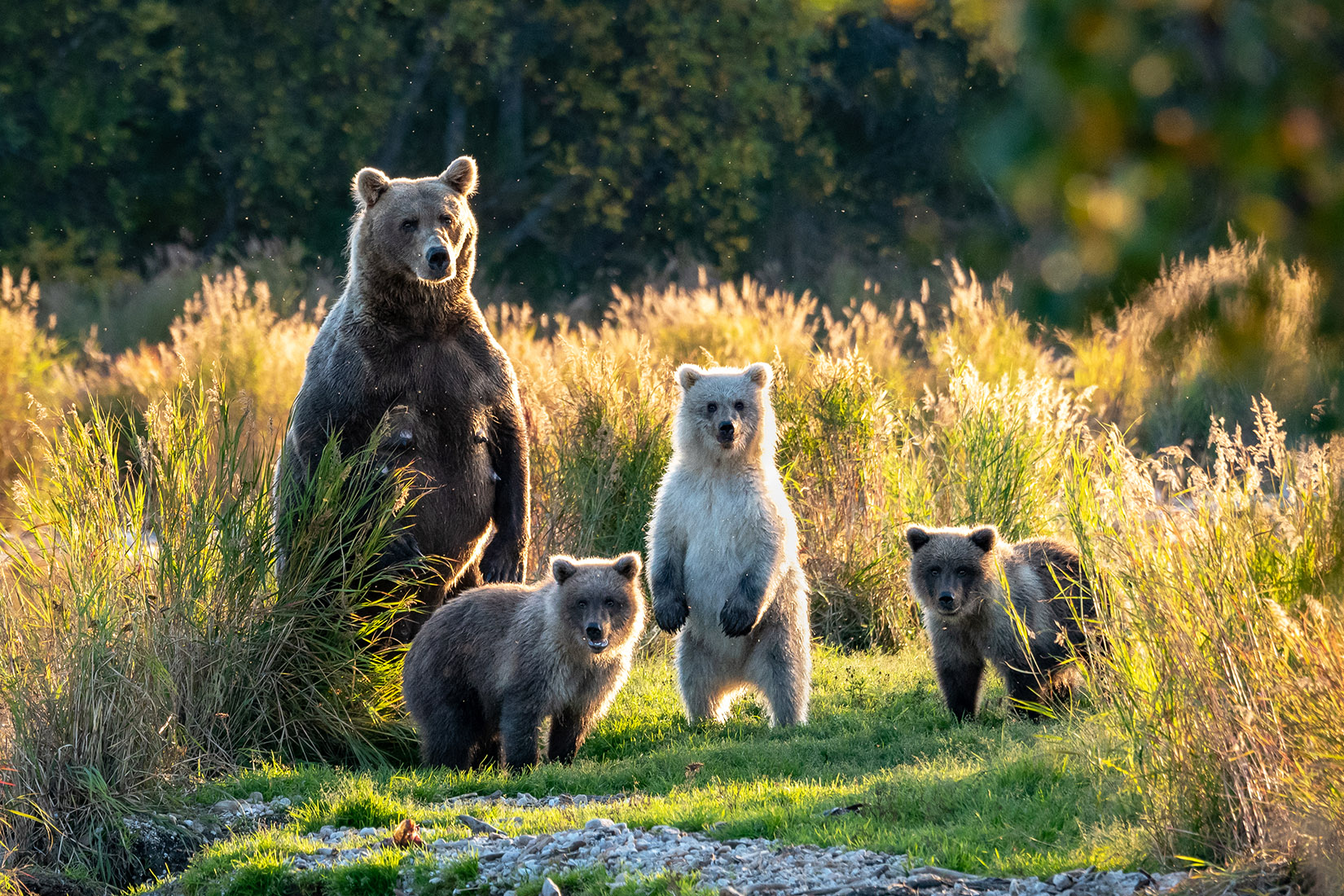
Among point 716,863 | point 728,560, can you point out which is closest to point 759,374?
point 728,560

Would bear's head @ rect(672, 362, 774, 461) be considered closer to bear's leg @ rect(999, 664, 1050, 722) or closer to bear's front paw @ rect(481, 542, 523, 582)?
bear's front paw @ rect(481, 542, 523, 582)

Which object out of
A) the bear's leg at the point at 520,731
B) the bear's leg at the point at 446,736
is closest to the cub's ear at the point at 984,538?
the bear's leg at the point at 520,731

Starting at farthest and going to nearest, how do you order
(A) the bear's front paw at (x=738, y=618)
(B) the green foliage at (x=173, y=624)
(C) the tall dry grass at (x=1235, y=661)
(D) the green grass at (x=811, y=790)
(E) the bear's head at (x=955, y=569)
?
(A) the bear's front paw at (x=738, y=618) < (E) the bear's head at (x=955, y=569) < (B) the green foliage at (x=173, y=624) < (D) the green grass at (x=811, y=790) < (C) the tall dry grass at (x=1235, y=661)

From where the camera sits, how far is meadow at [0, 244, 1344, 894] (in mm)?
4434

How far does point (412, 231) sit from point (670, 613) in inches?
95.9

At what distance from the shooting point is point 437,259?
7.40 meters

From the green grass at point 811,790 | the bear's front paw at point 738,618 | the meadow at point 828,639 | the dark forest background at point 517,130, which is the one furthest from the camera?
the dark forest background at point 517,130

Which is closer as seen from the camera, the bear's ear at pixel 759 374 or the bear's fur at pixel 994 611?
the bear's fur at pixel 994 611

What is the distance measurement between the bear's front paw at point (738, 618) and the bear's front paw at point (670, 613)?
0.98ft

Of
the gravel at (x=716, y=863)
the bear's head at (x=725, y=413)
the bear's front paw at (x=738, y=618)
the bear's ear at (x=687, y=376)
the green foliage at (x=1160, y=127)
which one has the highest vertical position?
the bear's ear at (x=687, y=376)

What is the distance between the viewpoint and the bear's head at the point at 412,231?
7.48 metres

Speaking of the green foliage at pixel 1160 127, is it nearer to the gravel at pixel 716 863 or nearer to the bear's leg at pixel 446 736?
the gravel at pixel 716 863

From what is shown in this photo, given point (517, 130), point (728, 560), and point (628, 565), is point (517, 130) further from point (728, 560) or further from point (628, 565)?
point (628, 565)

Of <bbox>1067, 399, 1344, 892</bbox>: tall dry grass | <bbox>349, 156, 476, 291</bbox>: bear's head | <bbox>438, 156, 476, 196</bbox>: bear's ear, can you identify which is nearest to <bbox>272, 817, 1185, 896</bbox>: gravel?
<bbox>1067, 399, 1344, 892</bbox>: tall dry grass
